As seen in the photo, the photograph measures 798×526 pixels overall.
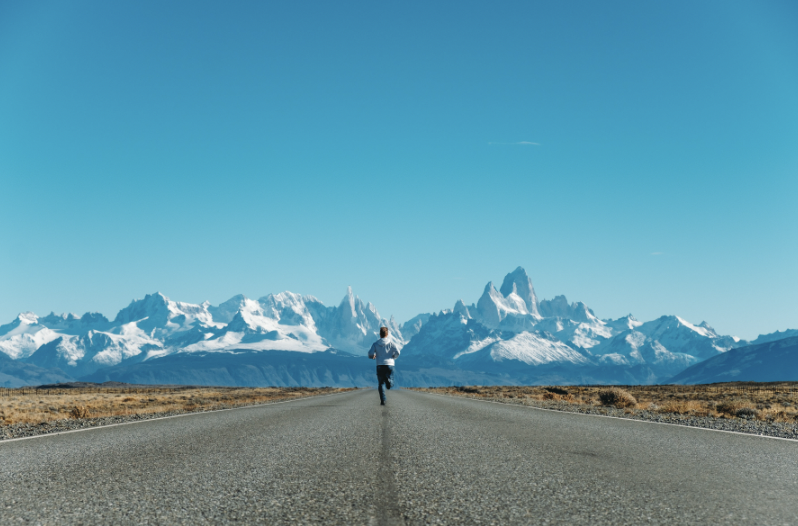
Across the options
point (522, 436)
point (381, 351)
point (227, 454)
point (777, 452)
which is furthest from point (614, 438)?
point (381, 351)

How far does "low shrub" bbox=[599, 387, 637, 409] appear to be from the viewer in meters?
33.0

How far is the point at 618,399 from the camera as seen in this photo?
1346 inches

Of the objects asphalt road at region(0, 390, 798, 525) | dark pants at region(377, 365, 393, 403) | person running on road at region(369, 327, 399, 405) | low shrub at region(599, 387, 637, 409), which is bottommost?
low shrub at region(599, 387, 637, 409)

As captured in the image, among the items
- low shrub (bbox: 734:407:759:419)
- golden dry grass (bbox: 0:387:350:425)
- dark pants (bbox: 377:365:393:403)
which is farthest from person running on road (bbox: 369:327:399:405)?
low shrub (bbox: 734:407:759:419)

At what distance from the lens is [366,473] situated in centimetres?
730

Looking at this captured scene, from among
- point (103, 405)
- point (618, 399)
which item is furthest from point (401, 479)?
point (103, 405)

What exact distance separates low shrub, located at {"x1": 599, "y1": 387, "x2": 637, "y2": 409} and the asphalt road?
22.1m

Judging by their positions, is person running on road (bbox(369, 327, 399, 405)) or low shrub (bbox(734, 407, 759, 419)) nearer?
person running on road (bbox(369, 327, 399, 405))

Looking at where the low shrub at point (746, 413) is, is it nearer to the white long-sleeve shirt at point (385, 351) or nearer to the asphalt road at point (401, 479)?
the asphalt road at point (401, 479)

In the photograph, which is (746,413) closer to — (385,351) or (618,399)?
(618,399)

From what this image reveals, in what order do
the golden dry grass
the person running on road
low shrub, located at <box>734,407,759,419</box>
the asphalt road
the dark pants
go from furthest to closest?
1. the golden dry grass
2. low shrub, located at <box>734,407,759,419</box>
3. the dark pants
4. the person running on road
5. the asphalt road

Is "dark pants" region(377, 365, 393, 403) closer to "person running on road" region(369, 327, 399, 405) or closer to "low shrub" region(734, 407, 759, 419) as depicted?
"person running on road" region(369, 327, 399, 405)

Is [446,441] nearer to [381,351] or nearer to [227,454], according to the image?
[227,454]

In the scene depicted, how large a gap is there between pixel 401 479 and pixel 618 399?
3035 centimetres
